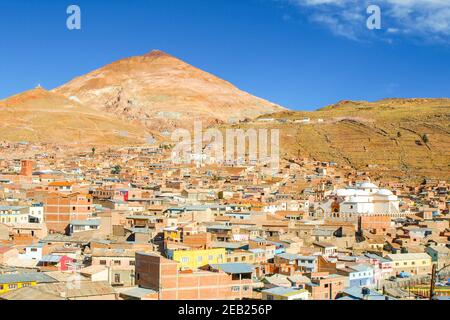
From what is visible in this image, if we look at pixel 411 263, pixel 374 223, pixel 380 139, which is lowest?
pixel 411 263

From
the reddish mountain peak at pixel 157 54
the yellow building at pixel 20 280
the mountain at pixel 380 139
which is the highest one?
the reddish mountain peak at pixel 157 54

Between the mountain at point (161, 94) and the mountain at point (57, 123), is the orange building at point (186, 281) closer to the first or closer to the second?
the mountain at point (57, 123)

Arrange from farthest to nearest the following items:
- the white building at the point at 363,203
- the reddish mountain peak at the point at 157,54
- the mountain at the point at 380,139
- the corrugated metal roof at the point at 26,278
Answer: the reddish mountain peak at the point at 157,54 → the mountain at the point at 380,139 → the white building at the point at 363,203 → the corrugated metal roof at the point at 26,278

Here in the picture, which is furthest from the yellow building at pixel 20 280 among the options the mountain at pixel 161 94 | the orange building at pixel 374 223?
the mountain at pixel 161 94

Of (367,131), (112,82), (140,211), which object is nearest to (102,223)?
(140,211)

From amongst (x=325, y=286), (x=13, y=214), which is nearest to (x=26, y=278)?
(x=325, y=286)

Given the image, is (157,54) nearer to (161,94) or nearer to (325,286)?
(161,94)
